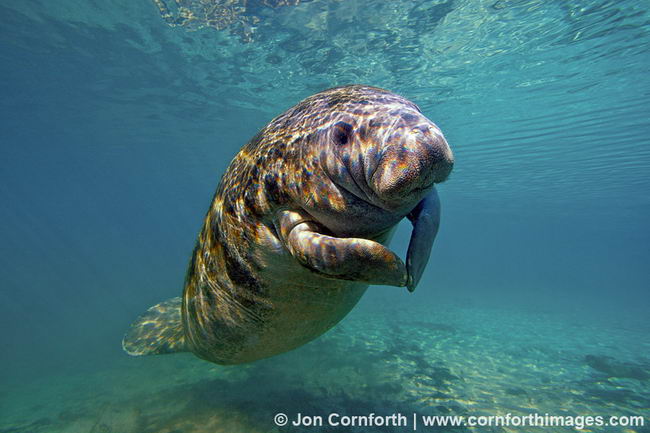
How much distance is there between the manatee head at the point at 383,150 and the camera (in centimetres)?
162

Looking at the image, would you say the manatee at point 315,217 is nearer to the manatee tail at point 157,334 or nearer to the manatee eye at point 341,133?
the manatee eye at point 341,133

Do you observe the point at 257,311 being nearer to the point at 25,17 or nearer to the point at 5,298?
the point at 25,17

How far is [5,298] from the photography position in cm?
4988

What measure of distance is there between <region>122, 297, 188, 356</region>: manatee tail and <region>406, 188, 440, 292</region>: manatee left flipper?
3372 millimetres

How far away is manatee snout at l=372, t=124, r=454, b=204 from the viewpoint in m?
1.61

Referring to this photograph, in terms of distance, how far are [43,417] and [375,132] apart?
11156mm

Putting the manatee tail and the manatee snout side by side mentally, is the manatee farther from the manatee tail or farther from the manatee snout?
the manatee tail

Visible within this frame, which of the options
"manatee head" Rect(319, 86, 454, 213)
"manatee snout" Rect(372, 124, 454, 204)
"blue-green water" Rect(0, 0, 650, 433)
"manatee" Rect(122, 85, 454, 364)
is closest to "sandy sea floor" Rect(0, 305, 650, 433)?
"blue-green water" Rect(0, 0, 650, 433)

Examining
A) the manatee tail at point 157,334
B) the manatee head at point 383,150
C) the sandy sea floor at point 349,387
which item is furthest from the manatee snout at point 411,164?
the sandy sea floor at point 349,387

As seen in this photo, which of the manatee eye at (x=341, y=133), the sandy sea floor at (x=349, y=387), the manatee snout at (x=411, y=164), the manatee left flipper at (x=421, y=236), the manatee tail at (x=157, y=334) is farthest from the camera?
the sandy sea floor at (x=349, y=387)

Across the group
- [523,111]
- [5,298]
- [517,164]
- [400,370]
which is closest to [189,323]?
[400,370]

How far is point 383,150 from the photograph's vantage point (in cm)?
174

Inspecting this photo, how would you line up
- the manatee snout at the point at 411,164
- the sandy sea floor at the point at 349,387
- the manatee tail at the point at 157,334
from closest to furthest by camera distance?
the manatee snout at the point at 411,164 → the manatee tail at the point at 157,334 → the sandy sea floor at the point at 349,387

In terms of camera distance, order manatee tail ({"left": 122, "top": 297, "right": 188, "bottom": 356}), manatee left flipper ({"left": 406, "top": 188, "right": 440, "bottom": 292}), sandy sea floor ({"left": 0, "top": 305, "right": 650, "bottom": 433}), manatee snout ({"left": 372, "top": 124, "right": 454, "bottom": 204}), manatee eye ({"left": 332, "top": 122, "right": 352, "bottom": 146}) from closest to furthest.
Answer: manatee snout ({"left": 372, "top": 124, "right": 454, "bottom": 204}) → manatee left flipper ({"left": 406, "top": 188, "right": 440, "bottom": 292}) → manatee eye ({"left": 332, "top": 122, "right": 352, "bottom": 146}) → manatee tail ({"left": 122, "top": 297, "right": 188, "bottom": 356}) → sandy sea floor ({"left": 0, "top": 305, "right": 650, "bottom": 433})
